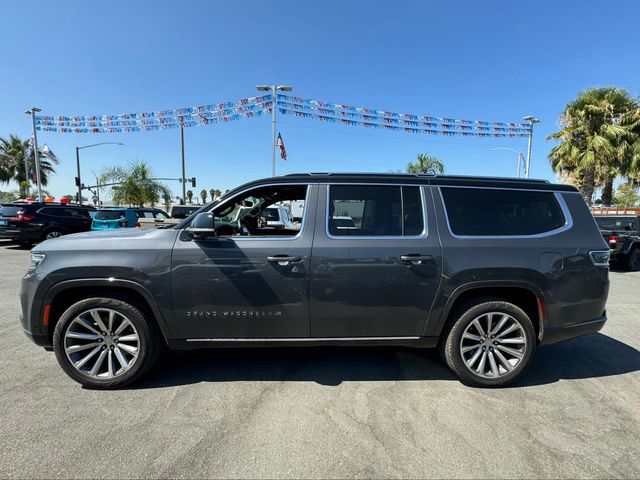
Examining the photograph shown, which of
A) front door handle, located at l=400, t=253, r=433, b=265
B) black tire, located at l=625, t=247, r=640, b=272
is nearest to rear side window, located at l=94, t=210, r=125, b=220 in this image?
front door handle, located at l=400, t=253, r=433, b=265

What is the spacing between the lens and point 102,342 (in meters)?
3.09

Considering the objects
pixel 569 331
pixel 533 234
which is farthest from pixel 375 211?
→ pixel 569 331

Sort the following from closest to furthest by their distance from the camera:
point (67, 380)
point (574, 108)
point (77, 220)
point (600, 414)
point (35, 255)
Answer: point (600, 414), point (35, 255), point (67, 380), point (77, 220), point (574, 108)

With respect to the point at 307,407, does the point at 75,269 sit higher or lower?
higher

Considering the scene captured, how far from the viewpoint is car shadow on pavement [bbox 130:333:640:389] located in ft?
11.0

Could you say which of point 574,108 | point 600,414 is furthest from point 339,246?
point 574,108

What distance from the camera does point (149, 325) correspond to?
3.06 metres

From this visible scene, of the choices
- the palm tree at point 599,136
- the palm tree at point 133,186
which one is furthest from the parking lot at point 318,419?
the palm tree at point 133,186

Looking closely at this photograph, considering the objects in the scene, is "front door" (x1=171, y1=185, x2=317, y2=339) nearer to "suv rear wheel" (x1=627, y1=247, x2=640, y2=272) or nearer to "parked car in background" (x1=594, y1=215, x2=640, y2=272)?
"parked car in background" (x1=594, y1=215, x2=640, y2=272)

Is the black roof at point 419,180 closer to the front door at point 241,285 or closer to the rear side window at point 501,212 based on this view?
the rear side window at point 501,212

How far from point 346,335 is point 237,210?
1.87m

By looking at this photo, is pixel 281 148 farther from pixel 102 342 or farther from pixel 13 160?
pixel 13 160

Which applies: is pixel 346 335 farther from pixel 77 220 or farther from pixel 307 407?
pixel 77 220

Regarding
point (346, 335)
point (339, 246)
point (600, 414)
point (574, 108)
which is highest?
point (574, 108)
